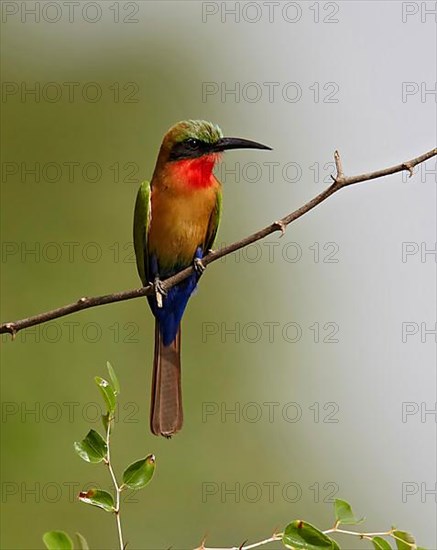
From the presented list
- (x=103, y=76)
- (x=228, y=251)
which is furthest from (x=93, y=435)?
(x=103, y=76)

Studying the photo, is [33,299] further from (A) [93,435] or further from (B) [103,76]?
(A) [93,435]

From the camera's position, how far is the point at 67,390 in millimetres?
3207

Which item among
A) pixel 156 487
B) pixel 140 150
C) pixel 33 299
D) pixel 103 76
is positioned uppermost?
pixel 103 76

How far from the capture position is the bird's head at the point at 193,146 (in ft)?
4.94

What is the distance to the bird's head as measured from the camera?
151cm

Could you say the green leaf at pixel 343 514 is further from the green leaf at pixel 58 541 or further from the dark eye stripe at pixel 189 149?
the dark eye stripe at pixel 189 149

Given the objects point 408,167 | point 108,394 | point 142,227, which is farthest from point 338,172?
point 142,227

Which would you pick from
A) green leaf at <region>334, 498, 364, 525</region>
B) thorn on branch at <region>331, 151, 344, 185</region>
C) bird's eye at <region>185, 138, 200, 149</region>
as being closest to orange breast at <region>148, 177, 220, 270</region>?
bird's eye at <region>185, 138, 200, 149</region>

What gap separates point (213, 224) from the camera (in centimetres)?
170

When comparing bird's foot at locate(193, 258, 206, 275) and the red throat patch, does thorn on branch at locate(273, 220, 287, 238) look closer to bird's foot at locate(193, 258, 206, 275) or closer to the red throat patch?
bird's foot at locate(193, 258, 206, 275)

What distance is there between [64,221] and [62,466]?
2.74ft

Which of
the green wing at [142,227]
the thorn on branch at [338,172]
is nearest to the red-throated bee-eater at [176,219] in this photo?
the green wing at [142,227]

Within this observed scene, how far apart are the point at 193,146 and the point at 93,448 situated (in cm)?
62

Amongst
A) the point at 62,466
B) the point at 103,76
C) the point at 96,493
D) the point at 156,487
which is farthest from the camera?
the point at 103,76
